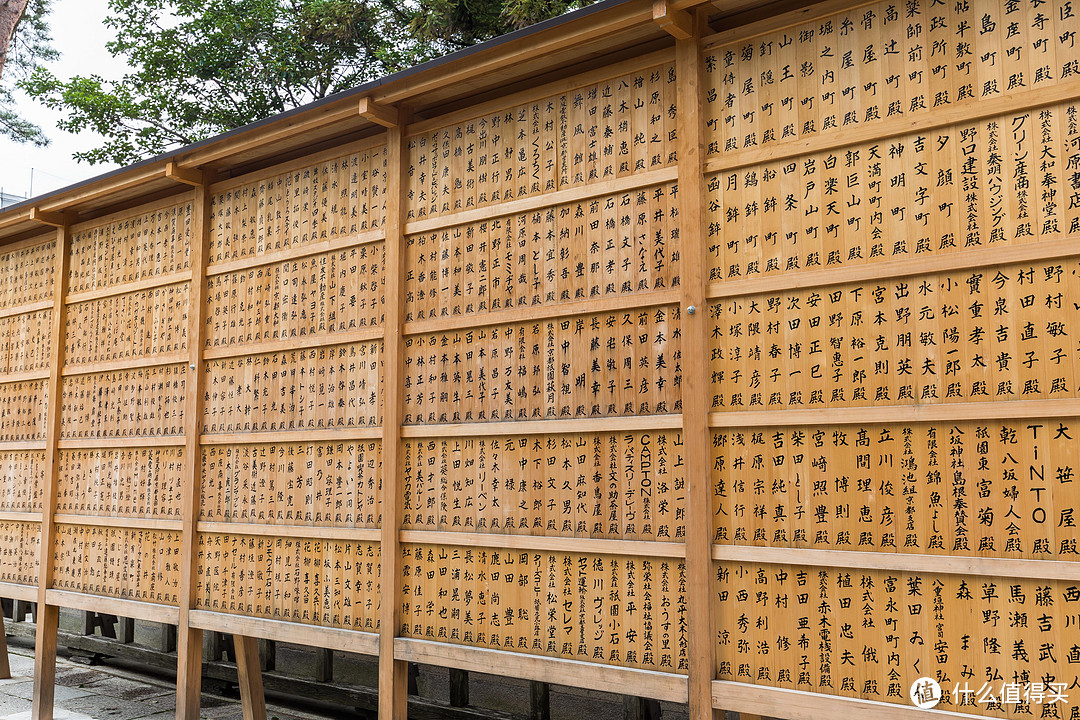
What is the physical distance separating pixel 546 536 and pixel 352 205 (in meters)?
2.29

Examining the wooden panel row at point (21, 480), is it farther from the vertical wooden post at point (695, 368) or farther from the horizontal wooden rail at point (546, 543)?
the vertical wooden post at point (695, 368)

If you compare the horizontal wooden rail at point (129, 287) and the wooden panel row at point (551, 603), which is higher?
the horizontal wooden rail at point (129, 287)

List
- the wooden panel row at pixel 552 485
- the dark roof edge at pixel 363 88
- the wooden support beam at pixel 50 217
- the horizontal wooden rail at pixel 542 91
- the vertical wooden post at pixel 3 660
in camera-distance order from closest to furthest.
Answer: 1. the wooden panel row at pixel 552 485
2. the dark roof edge at pixel 363 88
3. the horizontal wooden rail at pixel 542 91
4. the wooden support beam at pixel 50 217
5. the vertical wooden post at pixel 3 660

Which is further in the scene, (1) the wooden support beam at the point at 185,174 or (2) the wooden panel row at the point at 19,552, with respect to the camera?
(2) the wooden panel row at the point at 19,552

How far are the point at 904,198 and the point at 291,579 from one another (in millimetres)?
3819

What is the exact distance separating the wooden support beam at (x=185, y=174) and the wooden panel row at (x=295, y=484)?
179 cm

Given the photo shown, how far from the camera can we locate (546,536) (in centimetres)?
387

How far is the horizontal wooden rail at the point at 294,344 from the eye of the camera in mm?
4648

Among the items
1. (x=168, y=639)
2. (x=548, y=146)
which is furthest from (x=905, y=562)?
(x=168, y=639)

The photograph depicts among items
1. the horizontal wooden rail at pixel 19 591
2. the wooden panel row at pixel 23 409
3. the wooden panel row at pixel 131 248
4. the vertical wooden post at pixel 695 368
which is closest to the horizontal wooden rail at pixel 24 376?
the wooden panel row at pixel 23 409

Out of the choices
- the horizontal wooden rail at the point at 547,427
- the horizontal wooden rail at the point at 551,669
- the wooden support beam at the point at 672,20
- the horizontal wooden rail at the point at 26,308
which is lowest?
the horizontal wooden rail at the point at 551,669

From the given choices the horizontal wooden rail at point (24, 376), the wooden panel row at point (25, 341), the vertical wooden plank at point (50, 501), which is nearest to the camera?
the vertical wooden plank at point (50, 501)

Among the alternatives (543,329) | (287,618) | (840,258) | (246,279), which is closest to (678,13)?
(840,258)

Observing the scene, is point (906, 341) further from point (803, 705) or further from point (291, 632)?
point (291, 632)
